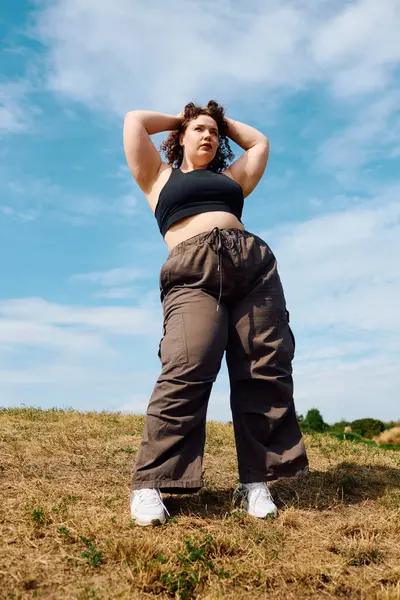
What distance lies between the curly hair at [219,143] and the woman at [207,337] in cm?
25

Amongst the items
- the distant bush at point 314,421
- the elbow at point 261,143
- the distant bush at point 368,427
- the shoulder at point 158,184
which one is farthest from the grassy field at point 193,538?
the distant bush at point 368,427

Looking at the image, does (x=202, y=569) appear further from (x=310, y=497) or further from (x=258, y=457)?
(x=310, y=497)

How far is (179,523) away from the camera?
3.70 m

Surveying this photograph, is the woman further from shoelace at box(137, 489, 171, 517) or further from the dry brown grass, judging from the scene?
the dry brown grass

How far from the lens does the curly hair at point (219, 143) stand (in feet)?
16.0

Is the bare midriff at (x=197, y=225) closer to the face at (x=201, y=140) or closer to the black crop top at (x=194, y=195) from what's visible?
the black crop top at (x=194, y=195)

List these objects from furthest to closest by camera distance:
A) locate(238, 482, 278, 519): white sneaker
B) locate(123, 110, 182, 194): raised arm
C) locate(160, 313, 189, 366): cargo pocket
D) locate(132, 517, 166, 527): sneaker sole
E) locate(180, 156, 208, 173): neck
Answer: locate(180, 156, 208, 173): neck → locate(123, 110, 182, 194): raised arm → locate(238, 482, 278, 519): white sneaker → locate(160, 313, 189, 366): cargo pocket → locate(132, 517, 166, 527): sneaker sole

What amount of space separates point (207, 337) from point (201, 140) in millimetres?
1671

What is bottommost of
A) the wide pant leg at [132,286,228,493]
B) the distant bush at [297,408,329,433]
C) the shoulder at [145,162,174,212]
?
the wide pant leg at [132,286,228,493]

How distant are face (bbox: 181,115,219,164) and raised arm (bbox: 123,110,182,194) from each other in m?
0.28

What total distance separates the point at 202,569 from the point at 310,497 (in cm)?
180

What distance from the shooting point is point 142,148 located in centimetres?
446

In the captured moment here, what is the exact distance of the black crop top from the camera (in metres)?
4.35

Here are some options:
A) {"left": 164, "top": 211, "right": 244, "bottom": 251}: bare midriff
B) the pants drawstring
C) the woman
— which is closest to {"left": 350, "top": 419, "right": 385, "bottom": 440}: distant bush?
the woman
